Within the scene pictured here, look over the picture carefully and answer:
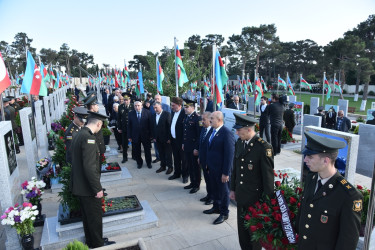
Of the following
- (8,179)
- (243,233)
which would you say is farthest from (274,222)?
(8,179)

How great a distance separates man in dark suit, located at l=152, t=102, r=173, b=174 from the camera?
7.36 metres

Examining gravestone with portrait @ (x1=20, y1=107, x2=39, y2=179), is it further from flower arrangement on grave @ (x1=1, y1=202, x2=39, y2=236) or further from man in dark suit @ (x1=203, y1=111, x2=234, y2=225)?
man in dark suit @ (x1=203, y1=111, x2=234, y2=225)

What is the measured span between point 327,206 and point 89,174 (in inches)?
117

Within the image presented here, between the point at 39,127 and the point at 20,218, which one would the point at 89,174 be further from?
the point at 39,127

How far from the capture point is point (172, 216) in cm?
521

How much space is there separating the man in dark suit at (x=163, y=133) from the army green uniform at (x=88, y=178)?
11.8ft

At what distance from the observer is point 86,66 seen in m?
93.9

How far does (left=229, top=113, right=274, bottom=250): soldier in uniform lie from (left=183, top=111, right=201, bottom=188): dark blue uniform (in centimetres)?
248

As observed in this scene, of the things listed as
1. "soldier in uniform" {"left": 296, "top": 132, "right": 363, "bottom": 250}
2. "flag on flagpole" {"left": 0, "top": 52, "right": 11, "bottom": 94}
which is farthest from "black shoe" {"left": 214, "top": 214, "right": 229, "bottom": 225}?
"flag on flagpole" {"left": 0, "top": 52, "right": 11, "bottom": 94}

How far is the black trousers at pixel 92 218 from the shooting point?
3.89 metres

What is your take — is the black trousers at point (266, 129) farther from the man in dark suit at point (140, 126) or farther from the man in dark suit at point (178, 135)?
the man in dark suit at point (140, 126)

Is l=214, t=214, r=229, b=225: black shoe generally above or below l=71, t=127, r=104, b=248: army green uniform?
below

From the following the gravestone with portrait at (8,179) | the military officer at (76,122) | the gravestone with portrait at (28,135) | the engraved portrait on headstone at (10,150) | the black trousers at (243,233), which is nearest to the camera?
the black trousers at (243,233)

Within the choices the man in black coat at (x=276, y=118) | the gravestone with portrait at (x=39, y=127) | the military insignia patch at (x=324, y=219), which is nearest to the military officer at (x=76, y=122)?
the gravestone with portrait at (x=39, y=127)
